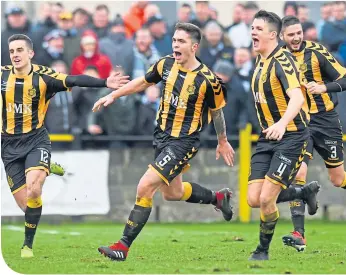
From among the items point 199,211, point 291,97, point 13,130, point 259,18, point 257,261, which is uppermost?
point 259,18

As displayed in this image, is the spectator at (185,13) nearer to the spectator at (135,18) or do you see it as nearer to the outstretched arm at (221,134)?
the spectator at (135,18)

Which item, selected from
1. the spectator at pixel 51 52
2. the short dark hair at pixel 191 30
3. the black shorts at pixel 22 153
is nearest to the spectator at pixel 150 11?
the spectator at pixel 51 52

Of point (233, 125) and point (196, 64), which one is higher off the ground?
point (196, 64)

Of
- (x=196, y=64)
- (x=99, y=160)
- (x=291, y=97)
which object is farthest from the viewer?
(x=99, y=160)

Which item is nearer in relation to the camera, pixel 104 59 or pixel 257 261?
pixel 257 261

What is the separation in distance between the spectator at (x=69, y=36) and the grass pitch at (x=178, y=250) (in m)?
3.09

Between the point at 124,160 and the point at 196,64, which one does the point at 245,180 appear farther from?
the point at 196,64

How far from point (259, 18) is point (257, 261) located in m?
2.58

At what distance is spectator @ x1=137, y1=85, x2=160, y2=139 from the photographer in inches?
672

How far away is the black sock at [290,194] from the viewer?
11531 mm

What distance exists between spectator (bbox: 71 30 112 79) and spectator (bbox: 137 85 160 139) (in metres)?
0.81

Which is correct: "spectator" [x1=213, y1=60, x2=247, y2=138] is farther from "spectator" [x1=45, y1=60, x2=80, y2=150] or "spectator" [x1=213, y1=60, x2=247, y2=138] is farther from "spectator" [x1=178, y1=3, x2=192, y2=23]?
"spectator" [x1=45, y1=60, x2=80, y2=150]

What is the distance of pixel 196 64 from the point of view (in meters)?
11.2

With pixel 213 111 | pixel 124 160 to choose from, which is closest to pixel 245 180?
pixel 124 160
